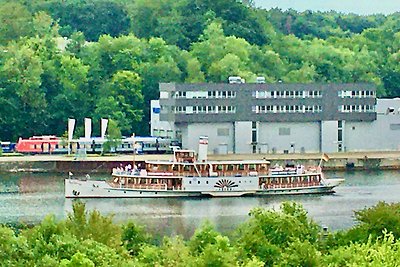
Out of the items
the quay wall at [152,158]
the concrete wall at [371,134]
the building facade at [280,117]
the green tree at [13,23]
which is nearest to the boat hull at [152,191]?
the quay wall at [152,158]

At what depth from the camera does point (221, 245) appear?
29.2 meters

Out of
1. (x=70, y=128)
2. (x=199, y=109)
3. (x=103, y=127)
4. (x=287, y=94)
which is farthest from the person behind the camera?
(x=70, y=128)

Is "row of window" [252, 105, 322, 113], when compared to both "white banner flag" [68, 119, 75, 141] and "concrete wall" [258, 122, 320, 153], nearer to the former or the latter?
"concrete wall" [258, 122, 320, 153]

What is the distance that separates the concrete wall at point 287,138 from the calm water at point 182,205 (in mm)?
7559

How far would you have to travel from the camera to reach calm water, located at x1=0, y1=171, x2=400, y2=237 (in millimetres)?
42906

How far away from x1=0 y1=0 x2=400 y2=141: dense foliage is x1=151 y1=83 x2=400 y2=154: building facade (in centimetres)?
548

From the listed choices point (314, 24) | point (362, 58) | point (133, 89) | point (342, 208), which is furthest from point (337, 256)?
point (314, 24)

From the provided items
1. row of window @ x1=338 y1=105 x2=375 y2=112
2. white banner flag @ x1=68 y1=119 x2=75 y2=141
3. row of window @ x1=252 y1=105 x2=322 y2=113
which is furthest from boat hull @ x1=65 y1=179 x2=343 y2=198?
white banner flag @ x1=68 y1=119 x2=75 y2=141

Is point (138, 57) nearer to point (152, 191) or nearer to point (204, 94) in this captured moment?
point (204, 94)

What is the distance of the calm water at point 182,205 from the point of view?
42.9 metres

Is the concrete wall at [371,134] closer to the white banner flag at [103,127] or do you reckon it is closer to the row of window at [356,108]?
the row of window at [356,108]

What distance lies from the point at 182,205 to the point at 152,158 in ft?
42.8

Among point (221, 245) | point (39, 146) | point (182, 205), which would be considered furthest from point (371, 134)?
point (221, 245)

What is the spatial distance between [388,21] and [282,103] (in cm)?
5201
